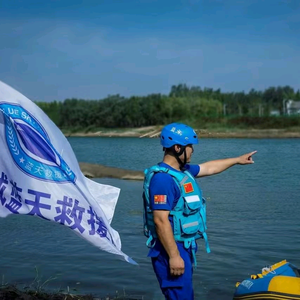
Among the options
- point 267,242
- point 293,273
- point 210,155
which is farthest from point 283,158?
point 293,273

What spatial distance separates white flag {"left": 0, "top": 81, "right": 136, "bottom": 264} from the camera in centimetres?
502

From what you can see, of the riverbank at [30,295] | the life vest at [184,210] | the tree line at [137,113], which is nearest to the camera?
the life vest at [184,210]

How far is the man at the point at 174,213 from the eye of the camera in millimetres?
4582

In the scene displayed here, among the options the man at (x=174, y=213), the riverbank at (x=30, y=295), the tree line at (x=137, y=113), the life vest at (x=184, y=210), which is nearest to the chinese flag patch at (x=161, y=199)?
the man at (x=174, y=213)

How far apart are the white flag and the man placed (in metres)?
0.48

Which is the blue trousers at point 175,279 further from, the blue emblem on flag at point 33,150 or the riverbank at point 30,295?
the riverbank at point 30,295

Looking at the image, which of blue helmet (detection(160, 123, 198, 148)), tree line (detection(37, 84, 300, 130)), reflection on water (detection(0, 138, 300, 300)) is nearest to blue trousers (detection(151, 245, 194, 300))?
blue helmet (detection(160, 123, 198, 148))

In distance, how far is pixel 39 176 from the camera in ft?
16.6

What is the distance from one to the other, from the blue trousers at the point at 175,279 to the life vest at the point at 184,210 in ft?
0.34

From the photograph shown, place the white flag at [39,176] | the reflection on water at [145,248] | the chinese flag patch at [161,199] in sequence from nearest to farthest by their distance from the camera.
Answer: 1. the chinese flag patch at [161,199]
2. the white flag at [39,176]
3. the reflection on water at [145,248]

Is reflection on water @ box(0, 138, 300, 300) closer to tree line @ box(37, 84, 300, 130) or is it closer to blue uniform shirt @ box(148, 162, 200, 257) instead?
blue uniform shirt @ box(148, 162, 200, 257)

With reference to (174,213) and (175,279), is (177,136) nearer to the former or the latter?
(174,213)

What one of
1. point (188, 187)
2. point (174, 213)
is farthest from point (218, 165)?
point (174, 213)

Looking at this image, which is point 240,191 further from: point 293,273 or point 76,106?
point 76,106
